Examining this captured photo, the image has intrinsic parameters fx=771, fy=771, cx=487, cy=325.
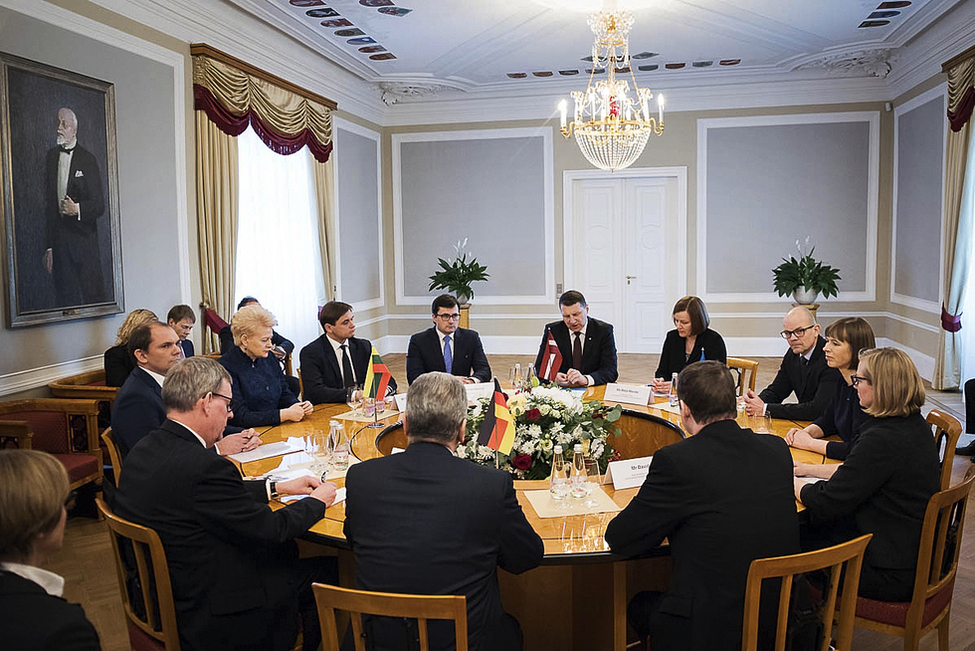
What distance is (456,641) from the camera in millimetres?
1921

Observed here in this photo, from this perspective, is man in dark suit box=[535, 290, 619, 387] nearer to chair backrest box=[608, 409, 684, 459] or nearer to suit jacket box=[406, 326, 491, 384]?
suit jacket box=[406, 326, 491, 384]

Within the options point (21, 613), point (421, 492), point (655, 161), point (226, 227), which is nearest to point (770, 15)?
point (655, 161)

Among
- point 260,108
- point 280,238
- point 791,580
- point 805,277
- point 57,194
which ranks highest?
point 260,108

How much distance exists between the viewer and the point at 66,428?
4.74 metres

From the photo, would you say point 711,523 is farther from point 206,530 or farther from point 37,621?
point 37,621

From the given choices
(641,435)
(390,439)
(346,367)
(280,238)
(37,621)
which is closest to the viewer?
(37,621)

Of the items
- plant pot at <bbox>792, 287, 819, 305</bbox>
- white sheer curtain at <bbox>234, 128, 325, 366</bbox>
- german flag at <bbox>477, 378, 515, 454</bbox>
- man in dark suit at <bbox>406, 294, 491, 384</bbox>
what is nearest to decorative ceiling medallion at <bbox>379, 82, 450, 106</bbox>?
white sheer curtain at <bbox>234, 128, 325, 366</bbox>

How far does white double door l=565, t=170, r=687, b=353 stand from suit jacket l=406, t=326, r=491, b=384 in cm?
574

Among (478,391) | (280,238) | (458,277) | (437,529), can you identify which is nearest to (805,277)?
(458,277)

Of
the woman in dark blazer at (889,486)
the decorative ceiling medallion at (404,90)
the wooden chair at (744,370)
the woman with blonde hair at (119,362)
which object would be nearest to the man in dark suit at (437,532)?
the woman in dark blazer at (889,486)

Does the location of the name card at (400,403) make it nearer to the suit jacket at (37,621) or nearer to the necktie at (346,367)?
the necktie at (346,367)

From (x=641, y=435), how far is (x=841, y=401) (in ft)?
→ 3.59

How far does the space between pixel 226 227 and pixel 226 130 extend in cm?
86

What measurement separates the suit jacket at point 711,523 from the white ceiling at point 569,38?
584 cm
